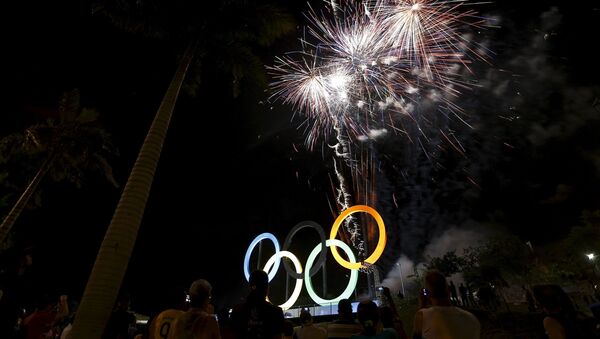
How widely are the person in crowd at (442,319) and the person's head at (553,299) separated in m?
1.13

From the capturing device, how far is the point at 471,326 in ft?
11.5

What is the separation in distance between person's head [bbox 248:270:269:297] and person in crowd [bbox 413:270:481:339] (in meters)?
1.78

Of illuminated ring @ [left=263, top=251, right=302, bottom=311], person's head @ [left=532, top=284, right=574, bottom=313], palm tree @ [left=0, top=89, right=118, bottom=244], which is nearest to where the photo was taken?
person's head @ [left=532, top=284, right=574, bottom=313]

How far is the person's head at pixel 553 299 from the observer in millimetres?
3855

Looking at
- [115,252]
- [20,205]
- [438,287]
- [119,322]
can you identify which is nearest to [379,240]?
[119,322]

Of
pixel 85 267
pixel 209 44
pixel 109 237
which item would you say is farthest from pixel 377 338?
pixel 85 267

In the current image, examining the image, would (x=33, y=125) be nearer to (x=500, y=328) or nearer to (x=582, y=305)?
(x=500, y=328)

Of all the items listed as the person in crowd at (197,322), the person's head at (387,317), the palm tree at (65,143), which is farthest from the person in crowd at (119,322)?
the palm tree at (65,143)

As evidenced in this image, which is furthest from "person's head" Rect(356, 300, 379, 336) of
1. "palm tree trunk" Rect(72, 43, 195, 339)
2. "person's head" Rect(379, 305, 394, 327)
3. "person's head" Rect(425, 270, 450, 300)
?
"palm tree trunk" Rect(72, 43, 195, 339)

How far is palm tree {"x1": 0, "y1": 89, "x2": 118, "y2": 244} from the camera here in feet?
60.0

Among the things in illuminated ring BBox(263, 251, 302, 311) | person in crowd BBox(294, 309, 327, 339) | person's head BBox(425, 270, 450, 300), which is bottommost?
person in crowd BBox(294, 309, 327, 339)

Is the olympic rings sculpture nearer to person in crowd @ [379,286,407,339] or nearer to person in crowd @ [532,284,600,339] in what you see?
person in crowd @ [379,286,407,339]

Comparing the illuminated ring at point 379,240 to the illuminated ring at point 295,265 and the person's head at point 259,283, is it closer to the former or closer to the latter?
the illuminated ring at point 295,265

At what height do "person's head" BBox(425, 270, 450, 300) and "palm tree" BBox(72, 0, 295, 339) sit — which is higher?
"palm tree" BBox(72, 0, 295, 339)
